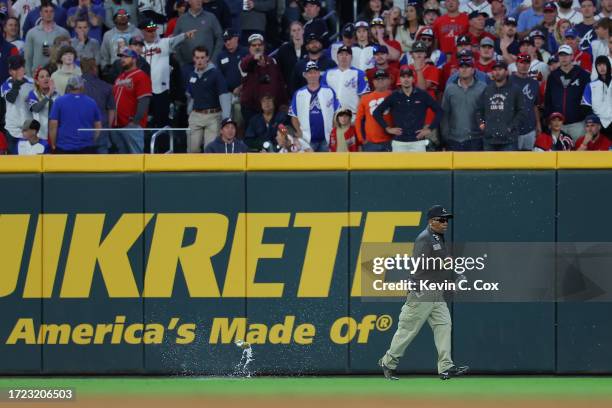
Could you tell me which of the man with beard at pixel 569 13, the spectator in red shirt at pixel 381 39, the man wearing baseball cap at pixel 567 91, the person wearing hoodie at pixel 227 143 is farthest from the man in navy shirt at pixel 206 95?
the man with beard at pixel 569 13

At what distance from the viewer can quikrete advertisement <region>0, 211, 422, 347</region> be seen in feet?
48.8

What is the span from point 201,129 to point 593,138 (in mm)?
4983

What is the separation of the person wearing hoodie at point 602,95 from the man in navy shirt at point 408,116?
217 centimetres

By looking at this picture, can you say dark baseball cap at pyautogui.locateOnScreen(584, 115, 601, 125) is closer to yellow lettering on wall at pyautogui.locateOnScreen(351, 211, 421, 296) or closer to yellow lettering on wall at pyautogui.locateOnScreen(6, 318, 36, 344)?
yellow lettering on wall at pyautogui.locateOnScreen(351, 211, 421, 296)

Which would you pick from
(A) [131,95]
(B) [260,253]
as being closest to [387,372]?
(B) [260,253]

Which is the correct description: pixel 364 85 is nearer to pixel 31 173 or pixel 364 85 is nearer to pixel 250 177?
pixel 250 177

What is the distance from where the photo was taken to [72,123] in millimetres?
15859

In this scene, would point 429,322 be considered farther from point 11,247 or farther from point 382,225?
point 11,247

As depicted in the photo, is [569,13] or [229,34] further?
[569,13]

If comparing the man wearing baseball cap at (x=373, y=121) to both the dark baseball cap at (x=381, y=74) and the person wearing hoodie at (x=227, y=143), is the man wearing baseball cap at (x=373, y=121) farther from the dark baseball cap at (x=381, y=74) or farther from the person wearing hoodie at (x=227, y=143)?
the person wearing hoodie at (x=227, y=143)

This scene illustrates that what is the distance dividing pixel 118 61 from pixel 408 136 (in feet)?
15.5

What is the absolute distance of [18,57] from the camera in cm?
1769

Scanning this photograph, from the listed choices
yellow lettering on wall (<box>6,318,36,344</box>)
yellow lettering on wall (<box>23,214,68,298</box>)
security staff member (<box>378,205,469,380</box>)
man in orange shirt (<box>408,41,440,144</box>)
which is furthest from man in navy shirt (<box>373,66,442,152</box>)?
yellow lettering on wall (<box>6,318,36,344</box>)

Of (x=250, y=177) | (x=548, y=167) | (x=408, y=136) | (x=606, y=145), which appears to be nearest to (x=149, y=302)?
(x=250, y=177)
